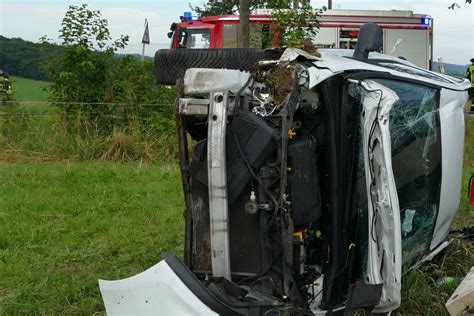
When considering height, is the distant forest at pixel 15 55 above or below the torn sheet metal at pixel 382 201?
above

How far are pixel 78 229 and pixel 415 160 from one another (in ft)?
10.9

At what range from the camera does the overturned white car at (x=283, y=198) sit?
302 centimetres

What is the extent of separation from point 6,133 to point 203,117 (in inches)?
→ 314

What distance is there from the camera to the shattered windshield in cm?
376

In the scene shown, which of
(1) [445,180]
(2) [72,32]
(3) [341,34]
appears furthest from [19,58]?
(1) [445,180]

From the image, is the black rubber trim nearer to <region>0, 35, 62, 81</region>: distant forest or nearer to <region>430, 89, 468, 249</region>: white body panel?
<region>430, 89, 468, 249</region>: white body panel

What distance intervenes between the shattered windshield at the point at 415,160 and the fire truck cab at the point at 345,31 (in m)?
10.1

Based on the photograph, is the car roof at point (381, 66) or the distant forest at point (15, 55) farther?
the distant forest at point (15, 55)

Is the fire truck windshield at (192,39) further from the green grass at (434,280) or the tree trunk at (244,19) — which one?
the green grass at (434,280)

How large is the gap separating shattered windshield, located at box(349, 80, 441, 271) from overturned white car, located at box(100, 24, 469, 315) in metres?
0.34

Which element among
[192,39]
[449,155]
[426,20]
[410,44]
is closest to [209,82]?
[449,155]

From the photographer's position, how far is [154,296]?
2.86 m

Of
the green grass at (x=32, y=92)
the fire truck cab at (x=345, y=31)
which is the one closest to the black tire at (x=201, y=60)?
the green grass at (x=32, y=92)

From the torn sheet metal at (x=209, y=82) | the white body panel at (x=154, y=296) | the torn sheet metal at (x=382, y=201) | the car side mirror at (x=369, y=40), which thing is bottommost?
the white body panel at (x=154, y=296)
